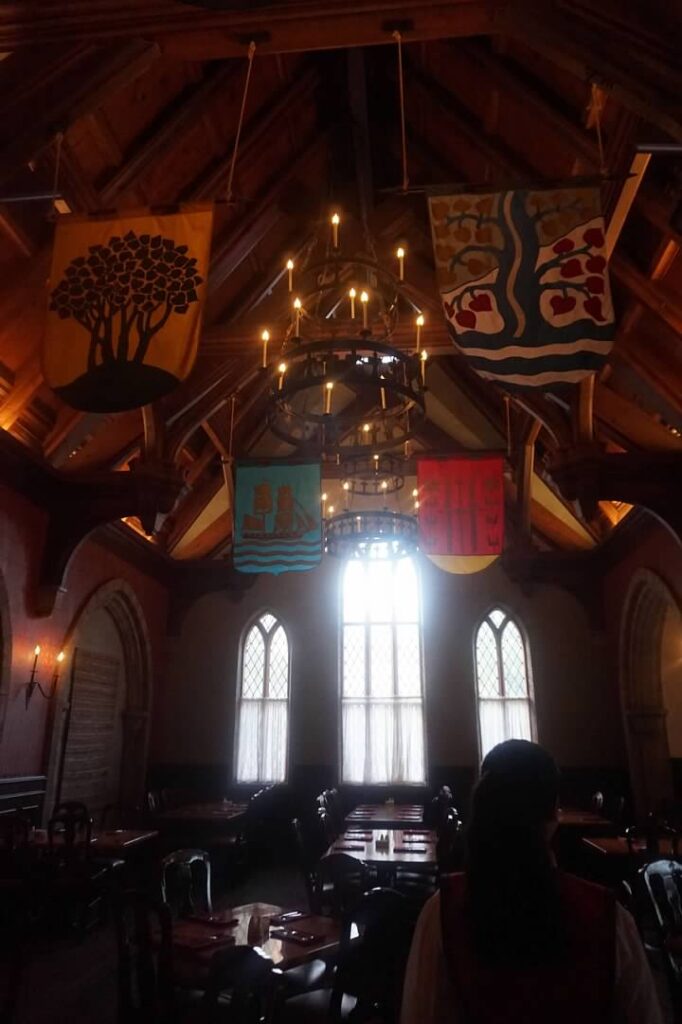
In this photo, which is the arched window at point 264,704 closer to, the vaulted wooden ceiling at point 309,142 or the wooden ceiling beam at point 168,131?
the vaulted wooden ceiling at point 309,142

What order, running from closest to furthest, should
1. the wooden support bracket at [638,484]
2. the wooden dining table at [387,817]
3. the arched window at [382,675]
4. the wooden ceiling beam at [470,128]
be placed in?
the wooden ceiling beam at [470,128] → the wooden support bracket at [638,484] → the wooden dining table at [387,817] → the arched window at [382,675]

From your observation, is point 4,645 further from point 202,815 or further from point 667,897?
point 667,897

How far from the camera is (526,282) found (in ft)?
11.5

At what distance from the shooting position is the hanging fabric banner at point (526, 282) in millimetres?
3395

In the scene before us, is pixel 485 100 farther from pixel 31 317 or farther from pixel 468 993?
pixel 468 993

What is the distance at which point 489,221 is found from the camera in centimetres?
359

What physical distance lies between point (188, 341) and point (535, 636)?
28.6 feet

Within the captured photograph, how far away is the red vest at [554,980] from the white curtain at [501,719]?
9.62 metres

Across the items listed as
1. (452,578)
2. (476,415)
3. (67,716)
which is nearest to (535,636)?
(452,578)

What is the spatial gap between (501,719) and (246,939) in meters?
7.82

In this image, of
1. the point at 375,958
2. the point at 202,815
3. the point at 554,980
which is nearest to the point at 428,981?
the point at 554,980

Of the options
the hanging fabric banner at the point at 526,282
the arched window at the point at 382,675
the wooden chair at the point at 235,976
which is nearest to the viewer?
the wooden chair at the point at 235,976

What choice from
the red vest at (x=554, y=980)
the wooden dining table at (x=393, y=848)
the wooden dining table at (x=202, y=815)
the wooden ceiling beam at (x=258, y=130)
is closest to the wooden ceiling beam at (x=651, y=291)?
the wooden ceiling beam at (x=258, y=130)

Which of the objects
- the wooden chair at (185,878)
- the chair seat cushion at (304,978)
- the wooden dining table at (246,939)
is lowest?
the chair seat cushion at (304,978)
